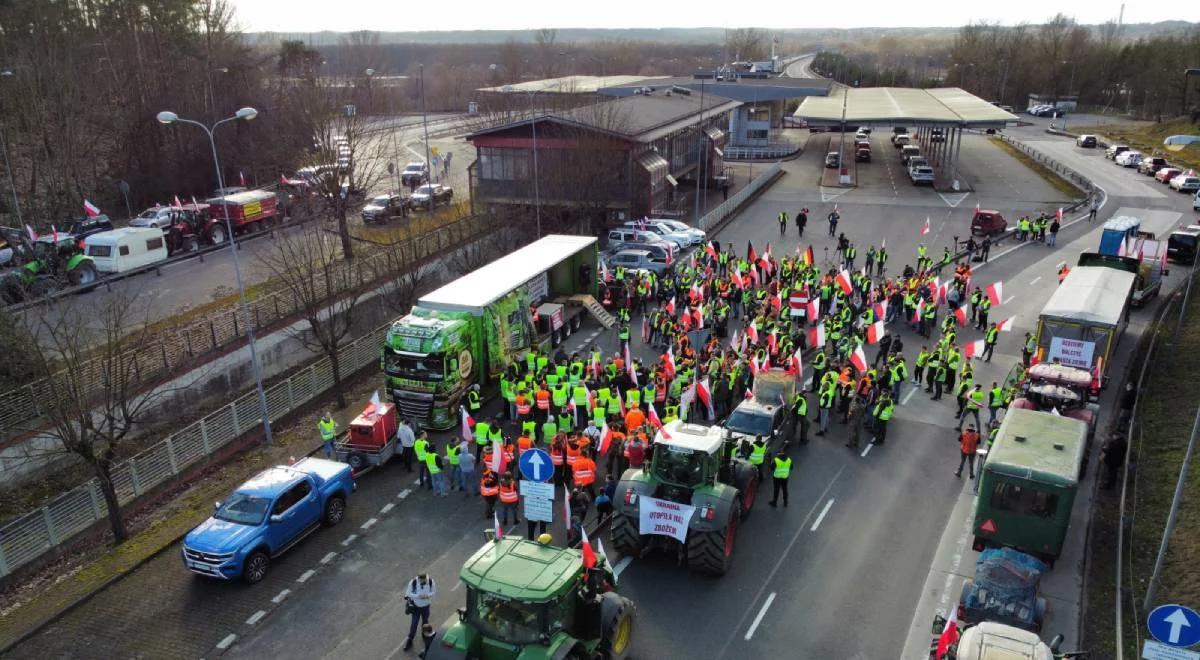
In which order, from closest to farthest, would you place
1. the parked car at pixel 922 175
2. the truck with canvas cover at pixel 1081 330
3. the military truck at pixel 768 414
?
the military truck at pixel 768 414 → the truck with canvas cover at pixel 1081 330 → the parked car at pixel 922 175

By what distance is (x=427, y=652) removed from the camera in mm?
10484

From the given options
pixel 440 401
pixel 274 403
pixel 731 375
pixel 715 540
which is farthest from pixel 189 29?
pixel 715 540

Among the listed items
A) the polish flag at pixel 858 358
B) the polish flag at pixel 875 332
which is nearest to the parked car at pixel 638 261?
the polish flag at pixel 875 332

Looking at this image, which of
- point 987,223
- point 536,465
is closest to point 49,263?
point 536,465

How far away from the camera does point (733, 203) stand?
165 ft

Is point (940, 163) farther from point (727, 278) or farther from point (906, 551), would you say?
point (906, 551)

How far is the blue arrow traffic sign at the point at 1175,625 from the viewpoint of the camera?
980 cm

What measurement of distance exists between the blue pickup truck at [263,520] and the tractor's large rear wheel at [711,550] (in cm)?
793

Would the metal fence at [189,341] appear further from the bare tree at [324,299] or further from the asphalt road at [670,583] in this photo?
the asphalt road at [670,583]

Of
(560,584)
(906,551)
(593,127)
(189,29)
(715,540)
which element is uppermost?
(189,29)

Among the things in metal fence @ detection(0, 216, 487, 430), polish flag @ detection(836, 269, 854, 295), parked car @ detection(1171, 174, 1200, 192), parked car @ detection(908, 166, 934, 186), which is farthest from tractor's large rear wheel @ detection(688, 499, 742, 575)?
parked car @ detection(1171, 174, 1200, 192)

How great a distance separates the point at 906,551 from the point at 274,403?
17.4m

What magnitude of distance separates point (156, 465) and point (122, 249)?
18175mm

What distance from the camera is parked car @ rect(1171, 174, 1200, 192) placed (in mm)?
52812
